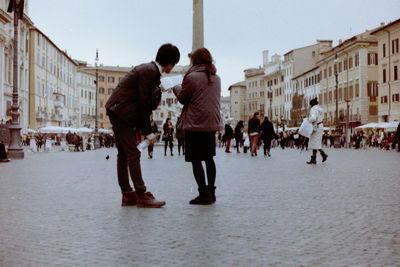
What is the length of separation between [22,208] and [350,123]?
7390cm

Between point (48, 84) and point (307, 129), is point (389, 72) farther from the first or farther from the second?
point (307, 129)

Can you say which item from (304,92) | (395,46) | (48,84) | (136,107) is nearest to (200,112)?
(136,107)

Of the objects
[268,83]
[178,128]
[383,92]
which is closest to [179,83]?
[178,128]

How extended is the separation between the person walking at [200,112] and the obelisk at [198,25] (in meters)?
31.8

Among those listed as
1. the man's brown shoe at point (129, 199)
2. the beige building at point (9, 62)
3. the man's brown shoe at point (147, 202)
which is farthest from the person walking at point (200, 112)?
the beige building at point (9, 62)

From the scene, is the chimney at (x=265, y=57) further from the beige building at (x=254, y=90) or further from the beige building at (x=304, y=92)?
the beige building at (x=304, y=92)

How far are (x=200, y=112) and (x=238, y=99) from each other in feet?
511

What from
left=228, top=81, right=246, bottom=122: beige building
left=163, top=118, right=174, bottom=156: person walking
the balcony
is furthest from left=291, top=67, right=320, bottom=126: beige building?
left=163, top=118, right=174, bottom=156: person walking

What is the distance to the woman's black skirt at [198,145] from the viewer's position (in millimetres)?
8062

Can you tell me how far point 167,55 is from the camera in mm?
7762

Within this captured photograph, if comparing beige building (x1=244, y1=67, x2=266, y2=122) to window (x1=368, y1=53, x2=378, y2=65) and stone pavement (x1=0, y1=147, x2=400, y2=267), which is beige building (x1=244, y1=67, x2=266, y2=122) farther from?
stone pavement (x1=0, y1=147, x2=400, y2=267)

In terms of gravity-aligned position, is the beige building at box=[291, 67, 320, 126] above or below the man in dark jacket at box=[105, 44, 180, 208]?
above

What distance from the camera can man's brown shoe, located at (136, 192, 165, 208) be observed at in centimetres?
749

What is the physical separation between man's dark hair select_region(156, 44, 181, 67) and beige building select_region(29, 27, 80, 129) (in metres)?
69.2
